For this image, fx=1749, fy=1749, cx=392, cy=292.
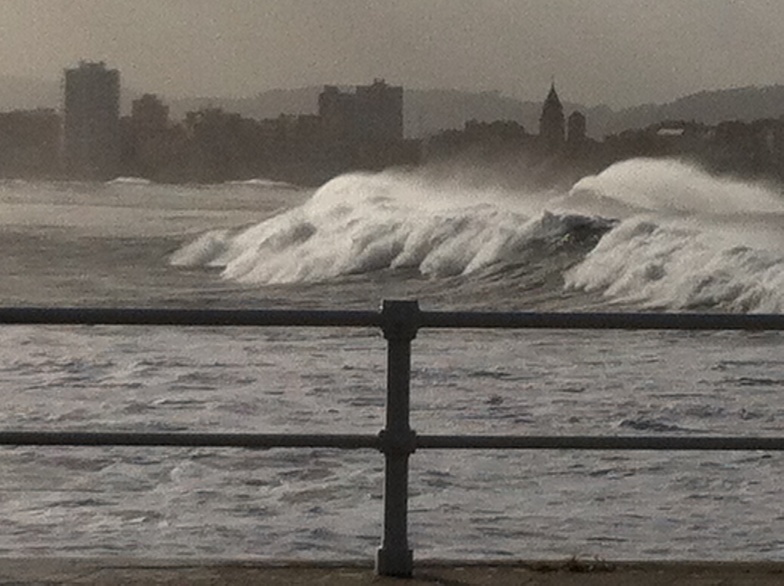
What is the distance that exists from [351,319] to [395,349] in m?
0.15

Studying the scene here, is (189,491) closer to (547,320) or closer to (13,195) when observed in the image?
(547,320)

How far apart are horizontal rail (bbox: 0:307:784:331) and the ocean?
1.13 metres

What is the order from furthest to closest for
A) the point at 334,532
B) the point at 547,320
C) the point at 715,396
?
the point at 715,396 → the point at 334,532 → the point at 547,320

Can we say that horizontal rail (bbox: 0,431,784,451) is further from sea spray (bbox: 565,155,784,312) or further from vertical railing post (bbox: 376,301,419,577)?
sea spray (bbox: 565,155,784,312)

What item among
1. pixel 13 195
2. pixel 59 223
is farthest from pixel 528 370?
pixel 13 195

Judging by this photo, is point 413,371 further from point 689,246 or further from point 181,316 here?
point 181,316

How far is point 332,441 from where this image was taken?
14.7ft

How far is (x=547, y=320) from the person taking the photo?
15.0 feet

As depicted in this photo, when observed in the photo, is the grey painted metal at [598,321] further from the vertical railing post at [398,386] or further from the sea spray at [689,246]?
the sea spray at [689,246]

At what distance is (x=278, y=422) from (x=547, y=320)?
22502 millimetres

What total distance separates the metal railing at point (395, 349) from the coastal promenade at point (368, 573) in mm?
277

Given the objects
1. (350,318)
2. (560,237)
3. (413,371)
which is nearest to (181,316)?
(350,318)

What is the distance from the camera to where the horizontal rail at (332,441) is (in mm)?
4445

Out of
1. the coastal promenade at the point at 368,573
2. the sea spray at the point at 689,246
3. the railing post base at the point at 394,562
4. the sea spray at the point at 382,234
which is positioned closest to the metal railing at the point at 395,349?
the railing post base at the point at 394,562
